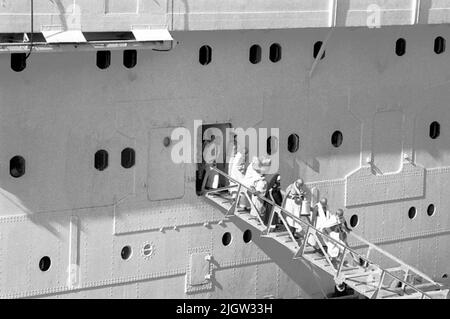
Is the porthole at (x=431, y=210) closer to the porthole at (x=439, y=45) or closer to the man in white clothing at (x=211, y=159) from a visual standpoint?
the porthole at (x=439, y=45)

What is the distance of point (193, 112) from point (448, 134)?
16.3 feet

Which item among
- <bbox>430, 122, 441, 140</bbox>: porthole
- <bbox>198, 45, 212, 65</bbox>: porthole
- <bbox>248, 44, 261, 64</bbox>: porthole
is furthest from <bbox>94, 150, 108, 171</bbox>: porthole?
<bbox>430, 122, 441, 140</bbox>: porthole

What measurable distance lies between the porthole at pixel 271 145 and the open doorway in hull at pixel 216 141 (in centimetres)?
67

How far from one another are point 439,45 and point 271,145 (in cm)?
356

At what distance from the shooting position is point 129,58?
68.3ft

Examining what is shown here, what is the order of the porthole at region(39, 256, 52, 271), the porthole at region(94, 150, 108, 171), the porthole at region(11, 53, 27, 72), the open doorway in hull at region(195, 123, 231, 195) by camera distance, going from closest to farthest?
the porthole at region(11, 53, 27, 72) < the porthole at region(39, 256, 52, 271) < the porthole at region(94, 150, 108, 171) < the open doorway in hull at region(195, 123, 231, 195)

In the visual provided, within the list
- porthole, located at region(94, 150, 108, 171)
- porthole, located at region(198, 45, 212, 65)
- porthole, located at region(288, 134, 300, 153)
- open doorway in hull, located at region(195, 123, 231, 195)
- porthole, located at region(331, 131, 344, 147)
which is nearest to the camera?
porthole, located at region(94, 150, 108, 171)

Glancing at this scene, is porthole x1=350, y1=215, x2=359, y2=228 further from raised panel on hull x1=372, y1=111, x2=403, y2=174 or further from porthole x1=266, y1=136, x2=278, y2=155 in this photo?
porthole x1=266, y1=136, x2=278, y2=155

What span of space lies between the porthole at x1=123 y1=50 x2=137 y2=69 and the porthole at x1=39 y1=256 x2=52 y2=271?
8.71ft

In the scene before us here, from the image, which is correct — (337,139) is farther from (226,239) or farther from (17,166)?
(17,166)

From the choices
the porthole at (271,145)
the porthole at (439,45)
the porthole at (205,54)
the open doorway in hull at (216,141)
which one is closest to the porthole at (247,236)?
the open doorway in hull at (216,141)

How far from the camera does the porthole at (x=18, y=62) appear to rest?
65.2 feet

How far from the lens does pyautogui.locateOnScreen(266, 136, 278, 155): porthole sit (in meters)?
22.4

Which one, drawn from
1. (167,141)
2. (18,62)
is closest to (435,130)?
(167,141)
